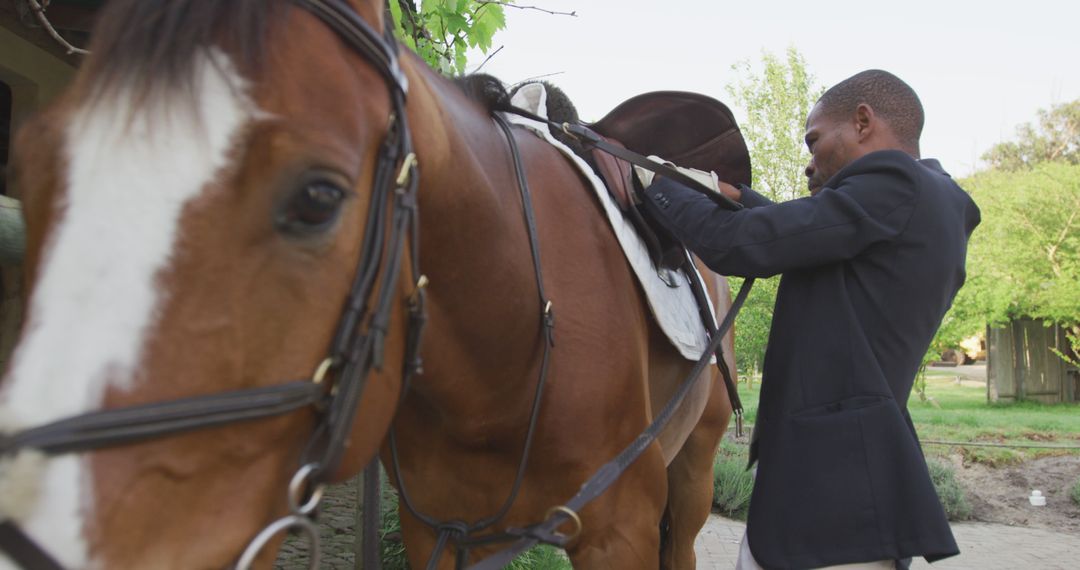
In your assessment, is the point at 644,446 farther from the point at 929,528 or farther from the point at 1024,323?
the point at 1024,323

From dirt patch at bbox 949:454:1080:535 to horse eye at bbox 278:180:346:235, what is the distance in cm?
975

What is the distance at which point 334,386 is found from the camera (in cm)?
125

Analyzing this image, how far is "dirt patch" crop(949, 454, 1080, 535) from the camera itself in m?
9.09

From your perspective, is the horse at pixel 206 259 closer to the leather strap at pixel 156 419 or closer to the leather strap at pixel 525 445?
the leather strap at pixel 156 419

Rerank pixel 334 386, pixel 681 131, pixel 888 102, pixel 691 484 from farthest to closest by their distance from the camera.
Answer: pixel 691 484 → pixel 681 131 → pixel 888 102 → pixel 334 386

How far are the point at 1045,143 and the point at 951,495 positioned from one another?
38.8 metres

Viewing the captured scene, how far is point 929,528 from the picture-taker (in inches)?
76.4

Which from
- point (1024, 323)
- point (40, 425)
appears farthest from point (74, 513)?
point (1024, 323)

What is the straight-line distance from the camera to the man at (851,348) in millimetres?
1975

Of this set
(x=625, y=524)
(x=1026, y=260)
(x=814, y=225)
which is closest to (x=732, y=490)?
(x=625, y=524)

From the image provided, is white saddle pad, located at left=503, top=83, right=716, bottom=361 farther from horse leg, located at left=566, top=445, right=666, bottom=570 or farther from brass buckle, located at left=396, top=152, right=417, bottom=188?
brass buckle, located at left=396, top=152, right=417, bottom=188

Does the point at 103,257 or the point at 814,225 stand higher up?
the point at 814,225

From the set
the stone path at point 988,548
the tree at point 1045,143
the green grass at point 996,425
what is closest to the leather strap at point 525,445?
the stone path at point 988,548

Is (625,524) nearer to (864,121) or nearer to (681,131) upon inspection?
(864,121)
